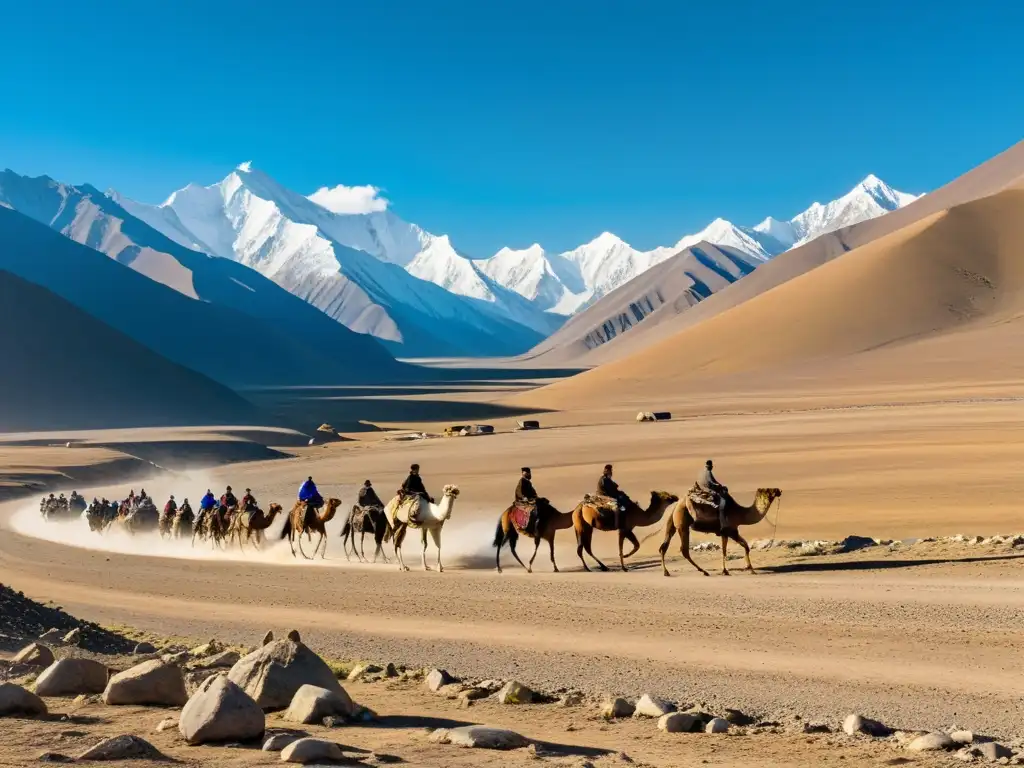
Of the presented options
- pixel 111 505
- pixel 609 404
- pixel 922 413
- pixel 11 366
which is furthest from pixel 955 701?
pixel 11 366

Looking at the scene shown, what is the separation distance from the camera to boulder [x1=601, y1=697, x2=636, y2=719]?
465 inches

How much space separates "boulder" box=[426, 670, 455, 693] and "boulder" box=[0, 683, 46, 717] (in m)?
4.08

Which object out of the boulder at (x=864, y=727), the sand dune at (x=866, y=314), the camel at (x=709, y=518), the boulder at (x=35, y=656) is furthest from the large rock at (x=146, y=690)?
the sand dune at (x=866, y=314)

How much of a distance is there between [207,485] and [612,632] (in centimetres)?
4372

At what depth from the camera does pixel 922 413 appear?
214ft

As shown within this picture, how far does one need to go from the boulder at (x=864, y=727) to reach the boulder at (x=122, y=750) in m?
6.14

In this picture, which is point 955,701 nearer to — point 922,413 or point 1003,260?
point 922,413

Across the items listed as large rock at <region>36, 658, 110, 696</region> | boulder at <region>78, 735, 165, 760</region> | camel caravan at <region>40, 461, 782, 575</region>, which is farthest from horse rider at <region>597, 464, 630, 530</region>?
boulder at <region>78, 735, 165, 760</region>

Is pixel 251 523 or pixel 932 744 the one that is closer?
pixel 932 744

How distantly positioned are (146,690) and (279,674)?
152 centimetres

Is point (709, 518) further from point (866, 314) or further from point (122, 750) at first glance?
point (866, 314)

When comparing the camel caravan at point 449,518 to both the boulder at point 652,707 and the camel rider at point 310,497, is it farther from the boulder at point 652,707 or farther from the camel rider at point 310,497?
the boulder at point 652,707

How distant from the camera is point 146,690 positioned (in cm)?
1227

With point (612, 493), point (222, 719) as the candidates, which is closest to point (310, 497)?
point (612, 493)
